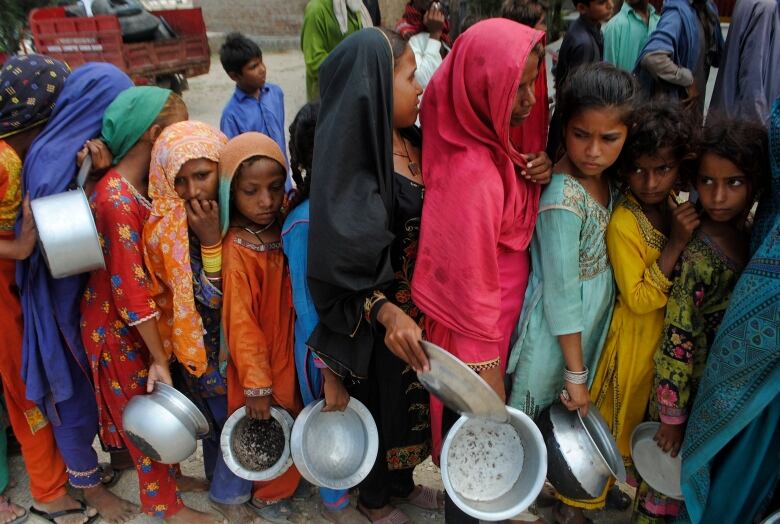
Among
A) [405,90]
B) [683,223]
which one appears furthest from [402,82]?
[683,223]

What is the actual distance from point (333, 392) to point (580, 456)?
2.79ft

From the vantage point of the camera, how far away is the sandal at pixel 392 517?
2.39 metres

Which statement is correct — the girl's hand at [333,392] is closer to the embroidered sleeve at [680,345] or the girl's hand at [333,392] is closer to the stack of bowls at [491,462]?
the stack of bowls at [491,462]

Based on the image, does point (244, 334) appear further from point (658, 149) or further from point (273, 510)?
point (658, 149)

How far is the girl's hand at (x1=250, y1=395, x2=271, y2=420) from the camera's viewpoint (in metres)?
2.11

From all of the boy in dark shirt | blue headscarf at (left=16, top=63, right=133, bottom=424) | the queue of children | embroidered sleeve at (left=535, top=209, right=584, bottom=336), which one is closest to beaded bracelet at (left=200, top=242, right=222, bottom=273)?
the queue of children

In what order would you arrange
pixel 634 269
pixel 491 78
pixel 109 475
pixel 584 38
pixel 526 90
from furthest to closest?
1. pixel 584 38
2. pixel 109 475
3. pixel 634 269
4. pixel 526 90
5. pixel 491 78

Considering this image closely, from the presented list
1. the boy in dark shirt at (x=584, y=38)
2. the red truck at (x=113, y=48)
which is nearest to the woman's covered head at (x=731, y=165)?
the boy in dark shirt at (x=584, y=38)

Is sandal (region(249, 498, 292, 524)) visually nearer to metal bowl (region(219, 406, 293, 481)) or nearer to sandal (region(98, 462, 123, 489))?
metal bowl (region(219, 406, 293, 481))

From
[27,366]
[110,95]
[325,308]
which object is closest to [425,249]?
[325,308]

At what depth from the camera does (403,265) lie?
1850 millimetres

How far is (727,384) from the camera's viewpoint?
5.34 ft

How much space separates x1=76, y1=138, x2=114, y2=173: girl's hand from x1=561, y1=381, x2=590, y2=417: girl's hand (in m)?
1.76

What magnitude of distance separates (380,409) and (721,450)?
1.11 metres
